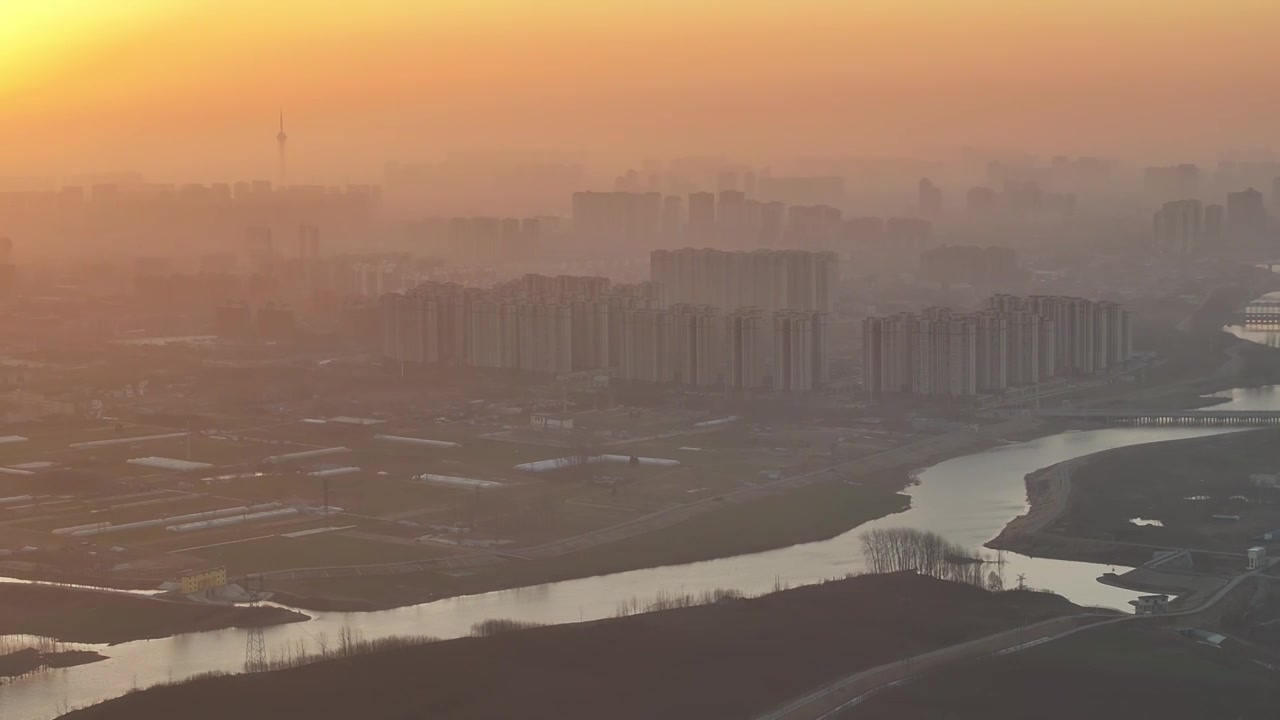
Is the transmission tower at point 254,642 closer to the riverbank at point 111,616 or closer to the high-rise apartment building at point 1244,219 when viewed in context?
the riverbank at point 111,616

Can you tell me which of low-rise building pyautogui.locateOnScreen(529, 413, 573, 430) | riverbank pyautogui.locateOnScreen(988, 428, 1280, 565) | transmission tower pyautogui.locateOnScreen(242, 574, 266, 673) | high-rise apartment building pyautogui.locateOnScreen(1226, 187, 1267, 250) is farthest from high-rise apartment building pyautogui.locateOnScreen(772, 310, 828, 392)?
high-rise apartment building pyautogui.locateOnScreen(1226, 187, 1267, 250)

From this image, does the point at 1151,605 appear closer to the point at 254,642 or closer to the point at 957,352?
the point at 254,642

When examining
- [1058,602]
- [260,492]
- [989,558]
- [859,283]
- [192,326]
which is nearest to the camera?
[1058,602]

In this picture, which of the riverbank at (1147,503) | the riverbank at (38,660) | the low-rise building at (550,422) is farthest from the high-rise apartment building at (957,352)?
the riverbank at (38,660)

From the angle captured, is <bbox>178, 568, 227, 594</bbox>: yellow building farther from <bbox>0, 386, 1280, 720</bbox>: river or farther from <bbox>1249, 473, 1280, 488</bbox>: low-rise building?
<bbox>1249, 473, 1280, 488</bbox>: low-rise building

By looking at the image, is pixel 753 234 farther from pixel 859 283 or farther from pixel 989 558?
pixel 989 558

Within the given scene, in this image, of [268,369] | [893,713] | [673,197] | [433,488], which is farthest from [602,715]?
[673,197]
